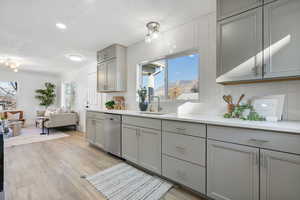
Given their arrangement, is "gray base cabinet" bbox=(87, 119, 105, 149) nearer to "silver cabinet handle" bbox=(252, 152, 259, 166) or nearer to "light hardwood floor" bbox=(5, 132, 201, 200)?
"light hardwood floor" bbox=(5, 132, 201, 200)

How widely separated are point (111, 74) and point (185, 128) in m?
2.42

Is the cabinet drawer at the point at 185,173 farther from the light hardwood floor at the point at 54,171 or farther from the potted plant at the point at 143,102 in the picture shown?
the potted plant at the point at 143,102

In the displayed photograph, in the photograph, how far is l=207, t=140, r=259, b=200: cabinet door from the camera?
1.26 metres

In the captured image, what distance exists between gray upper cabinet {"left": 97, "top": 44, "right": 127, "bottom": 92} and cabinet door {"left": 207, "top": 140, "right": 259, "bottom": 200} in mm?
2492

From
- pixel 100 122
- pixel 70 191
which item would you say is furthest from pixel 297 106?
pixel 100 122

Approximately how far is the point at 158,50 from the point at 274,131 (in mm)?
2271

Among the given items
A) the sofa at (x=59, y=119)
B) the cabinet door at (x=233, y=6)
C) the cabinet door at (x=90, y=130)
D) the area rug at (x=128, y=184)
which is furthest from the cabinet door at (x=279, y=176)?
the sofa at (x=59, y=119)

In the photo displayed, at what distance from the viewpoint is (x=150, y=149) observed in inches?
82.7

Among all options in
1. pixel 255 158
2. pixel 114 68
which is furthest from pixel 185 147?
pixel 114 68

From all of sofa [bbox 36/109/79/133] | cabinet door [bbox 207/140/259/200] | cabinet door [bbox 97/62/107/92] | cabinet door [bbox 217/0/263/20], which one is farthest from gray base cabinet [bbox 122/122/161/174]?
sofa [bbox 36/109/79/133]

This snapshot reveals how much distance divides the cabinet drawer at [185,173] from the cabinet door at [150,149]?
124 millimetres

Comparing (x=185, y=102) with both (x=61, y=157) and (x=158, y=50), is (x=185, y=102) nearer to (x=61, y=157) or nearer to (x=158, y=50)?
(x=158, y=50)

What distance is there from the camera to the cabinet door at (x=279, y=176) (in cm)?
110

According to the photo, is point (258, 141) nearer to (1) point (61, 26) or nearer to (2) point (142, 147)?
(2) point (142, 147)
